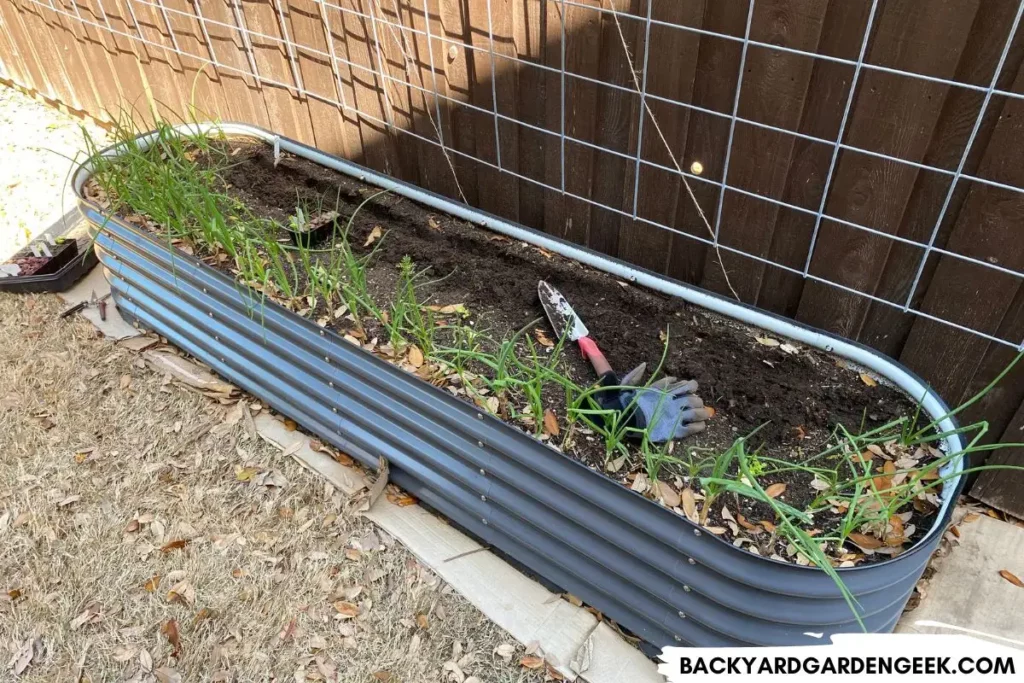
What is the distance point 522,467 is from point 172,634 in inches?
41.6

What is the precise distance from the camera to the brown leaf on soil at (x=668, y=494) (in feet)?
5.41

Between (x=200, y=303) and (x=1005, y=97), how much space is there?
2.26m

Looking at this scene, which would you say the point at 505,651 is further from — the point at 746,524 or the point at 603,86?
the point at 603,86

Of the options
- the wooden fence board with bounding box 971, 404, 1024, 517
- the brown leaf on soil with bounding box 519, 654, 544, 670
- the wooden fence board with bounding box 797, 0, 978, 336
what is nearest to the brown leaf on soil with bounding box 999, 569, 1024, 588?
the wooden fence board with bounding box 971, 404, 1024, 517

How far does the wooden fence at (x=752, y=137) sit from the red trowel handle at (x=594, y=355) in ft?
1.50

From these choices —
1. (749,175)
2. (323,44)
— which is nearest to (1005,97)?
(749,175)

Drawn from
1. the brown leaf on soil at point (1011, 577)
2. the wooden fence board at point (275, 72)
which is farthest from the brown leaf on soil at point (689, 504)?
the wooden fence board at point (275, 72)

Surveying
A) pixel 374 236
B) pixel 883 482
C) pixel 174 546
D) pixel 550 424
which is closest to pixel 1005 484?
pixel 883 482

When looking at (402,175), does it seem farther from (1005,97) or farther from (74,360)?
(1005,97)

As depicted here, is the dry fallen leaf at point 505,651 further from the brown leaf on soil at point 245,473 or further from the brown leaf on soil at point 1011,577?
the brown leaf on soil at point 1011,577

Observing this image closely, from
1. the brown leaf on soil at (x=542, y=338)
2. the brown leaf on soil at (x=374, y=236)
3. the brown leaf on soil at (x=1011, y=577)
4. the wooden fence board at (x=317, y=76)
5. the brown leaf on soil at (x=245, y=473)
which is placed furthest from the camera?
the wooden fence board at (x=317, y=76)

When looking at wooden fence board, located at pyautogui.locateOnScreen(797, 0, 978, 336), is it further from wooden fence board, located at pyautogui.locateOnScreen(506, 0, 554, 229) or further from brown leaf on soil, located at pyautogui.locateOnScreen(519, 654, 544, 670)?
brown leaf on soil, located at pyautogui.locateOnScreen(519, 654, 544, 670)

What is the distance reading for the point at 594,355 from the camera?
198 centimetres

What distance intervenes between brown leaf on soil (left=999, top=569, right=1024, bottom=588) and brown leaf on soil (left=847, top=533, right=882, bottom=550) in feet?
2.36
